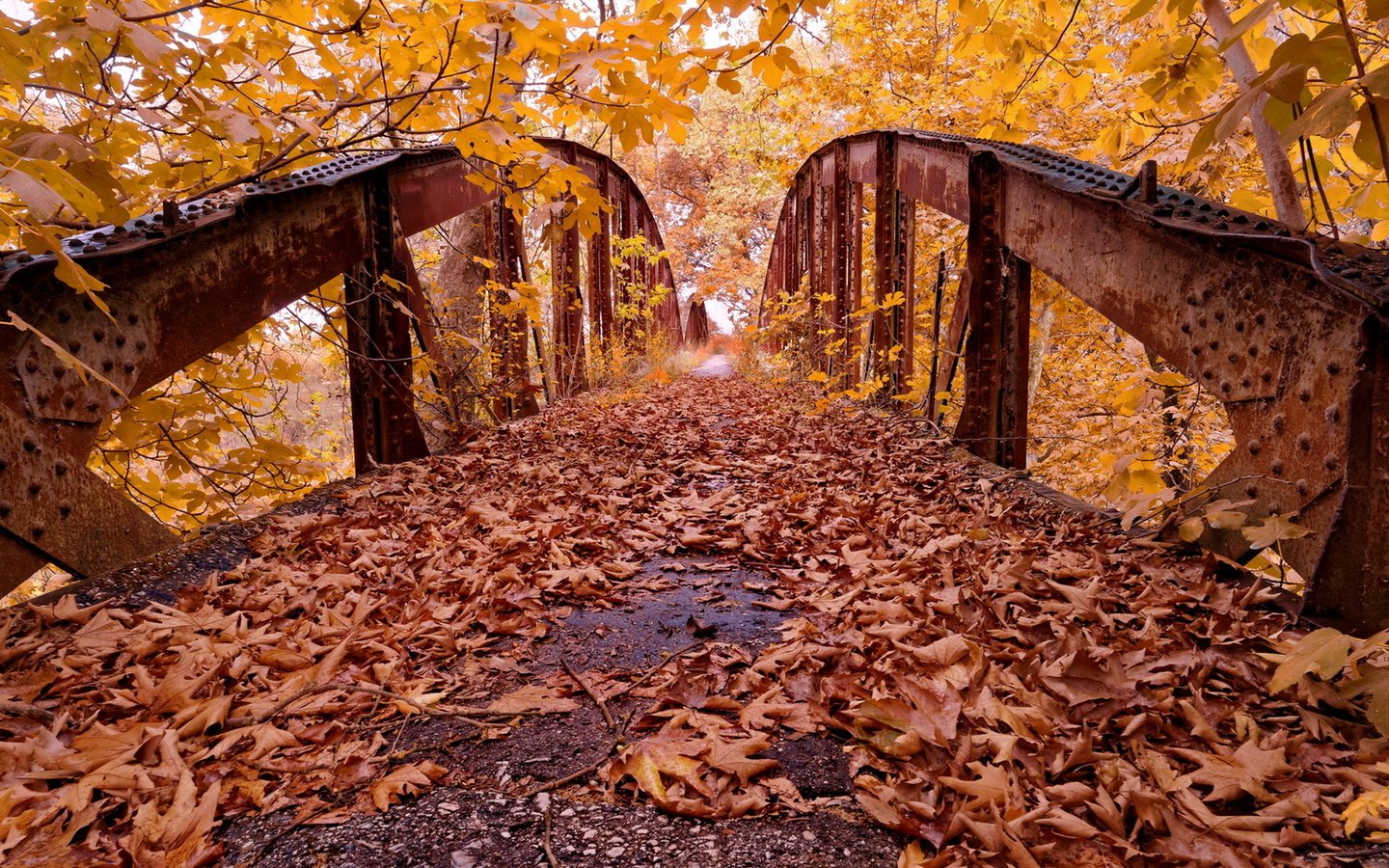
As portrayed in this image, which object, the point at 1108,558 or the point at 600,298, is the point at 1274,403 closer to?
the point at 1108,558

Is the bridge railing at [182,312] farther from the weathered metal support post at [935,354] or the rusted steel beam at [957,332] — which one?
the weathered metal support post at [935,354]

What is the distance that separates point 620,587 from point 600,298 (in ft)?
25.2

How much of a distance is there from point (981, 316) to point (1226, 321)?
161 centimetres

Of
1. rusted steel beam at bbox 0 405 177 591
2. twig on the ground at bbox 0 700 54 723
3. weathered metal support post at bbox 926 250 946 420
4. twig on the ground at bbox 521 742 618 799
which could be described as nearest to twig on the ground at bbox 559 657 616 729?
twig on the ground at bbox 521 742 618 799

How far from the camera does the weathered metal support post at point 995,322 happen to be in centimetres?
358

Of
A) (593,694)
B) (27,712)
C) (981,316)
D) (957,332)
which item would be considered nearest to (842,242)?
(957,332)

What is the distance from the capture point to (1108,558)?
7.41 feet

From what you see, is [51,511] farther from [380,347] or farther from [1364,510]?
[1364,510]

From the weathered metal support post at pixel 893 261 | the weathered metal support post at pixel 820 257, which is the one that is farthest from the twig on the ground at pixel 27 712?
the weathered metal support post at pixel 820 257

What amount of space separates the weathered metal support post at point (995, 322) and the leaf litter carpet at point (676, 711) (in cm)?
101

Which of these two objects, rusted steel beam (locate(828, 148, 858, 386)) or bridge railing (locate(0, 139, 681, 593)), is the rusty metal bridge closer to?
bridge railing (locate(0, 139, 681, 593))

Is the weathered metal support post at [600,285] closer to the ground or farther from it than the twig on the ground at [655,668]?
farther from it

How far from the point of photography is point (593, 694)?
1.67 m

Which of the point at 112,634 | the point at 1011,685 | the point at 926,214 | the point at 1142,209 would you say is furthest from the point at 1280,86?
the point at 926,214
